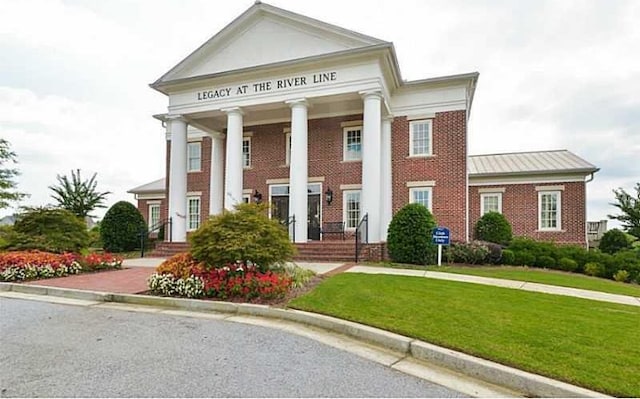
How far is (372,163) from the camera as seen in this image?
1501cm

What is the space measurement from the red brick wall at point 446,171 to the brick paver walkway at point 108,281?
439 inches

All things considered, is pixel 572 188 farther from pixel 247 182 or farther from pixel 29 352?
pixel 29 352

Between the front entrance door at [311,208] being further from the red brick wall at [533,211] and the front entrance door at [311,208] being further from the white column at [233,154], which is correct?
the red brick wall at [533,211]

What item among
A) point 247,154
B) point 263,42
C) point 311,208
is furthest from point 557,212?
point 263,42

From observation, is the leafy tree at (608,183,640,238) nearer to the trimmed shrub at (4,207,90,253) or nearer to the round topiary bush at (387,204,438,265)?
the round topiary bush at (387,204,438,265)

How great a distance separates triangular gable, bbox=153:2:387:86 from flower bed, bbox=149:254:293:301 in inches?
421

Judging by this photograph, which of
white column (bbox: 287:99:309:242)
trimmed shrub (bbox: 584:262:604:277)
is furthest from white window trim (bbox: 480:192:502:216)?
white column (bbox: 287:99:309:242)

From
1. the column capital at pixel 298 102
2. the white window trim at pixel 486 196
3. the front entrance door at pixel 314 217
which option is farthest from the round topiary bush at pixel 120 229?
the white window trim at pixel 486 196

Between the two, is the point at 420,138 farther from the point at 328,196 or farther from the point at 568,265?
the point at 568,265

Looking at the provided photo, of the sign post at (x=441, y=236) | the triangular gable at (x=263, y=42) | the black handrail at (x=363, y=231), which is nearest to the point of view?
the sign post at (x=441, y=236)

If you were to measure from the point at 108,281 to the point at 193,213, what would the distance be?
12.0 metres

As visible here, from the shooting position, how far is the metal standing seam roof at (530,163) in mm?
20250

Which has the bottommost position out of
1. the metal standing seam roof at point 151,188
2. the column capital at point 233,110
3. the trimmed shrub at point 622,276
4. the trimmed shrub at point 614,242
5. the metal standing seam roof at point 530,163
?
the trimmed shrub at point 622,276

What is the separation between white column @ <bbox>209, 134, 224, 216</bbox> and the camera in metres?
20.2
